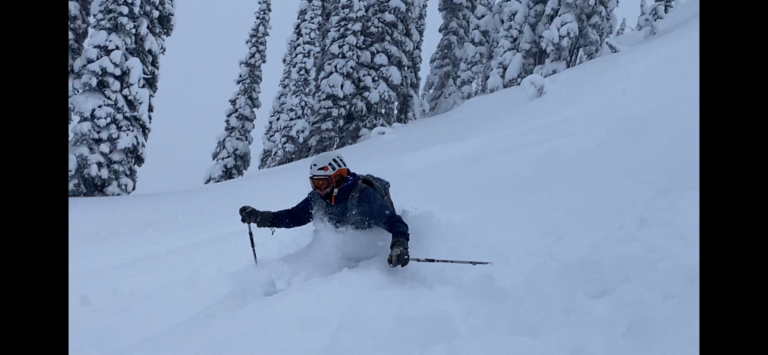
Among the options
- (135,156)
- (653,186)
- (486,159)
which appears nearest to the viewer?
(653,186)

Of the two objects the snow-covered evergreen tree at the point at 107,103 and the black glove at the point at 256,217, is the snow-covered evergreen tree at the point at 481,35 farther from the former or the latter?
the black glove at the point at 256,217

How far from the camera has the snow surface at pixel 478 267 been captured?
3863mm

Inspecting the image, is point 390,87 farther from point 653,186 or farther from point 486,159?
point 653,186

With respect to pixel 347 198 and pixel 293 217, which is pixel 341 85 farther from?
pixel 347 198

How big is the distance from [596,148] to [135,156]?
16.0 m

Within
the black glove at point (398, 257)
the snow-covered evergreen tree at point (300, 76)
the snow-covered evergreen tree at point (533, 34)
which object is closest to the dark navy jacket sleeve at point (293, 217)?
the black glove at point (398, 257)

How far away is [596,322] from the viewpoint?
3.93 m

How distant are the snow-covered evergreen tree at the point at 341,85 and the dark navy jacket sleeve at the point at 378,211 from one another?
17.1 m

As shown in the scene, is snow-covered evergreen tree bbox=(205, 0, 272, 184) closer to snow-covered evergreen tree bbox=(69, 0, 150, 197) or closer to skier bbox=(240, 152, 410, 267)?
snow-covered evergreen tree bbox=(69, 0, 150, 197)

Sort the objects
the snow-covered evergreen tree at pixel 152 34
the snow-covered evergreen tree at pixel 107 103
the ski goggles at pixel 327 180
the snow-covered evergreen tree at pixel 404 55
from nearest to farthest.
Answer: the ski goggles at pixel 327 180 → the snow-covered evergreen tree at pixel 107 103 → the snow-covered evergreen tree at pixel 152 34 → the snow-covered evergreen tree at pixel 404 55

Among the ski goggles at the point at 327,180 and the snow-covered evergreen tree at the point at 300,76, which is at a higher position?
the ski goggles at the point at 327,180

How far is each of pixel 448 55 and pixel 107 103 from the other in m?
18.5
